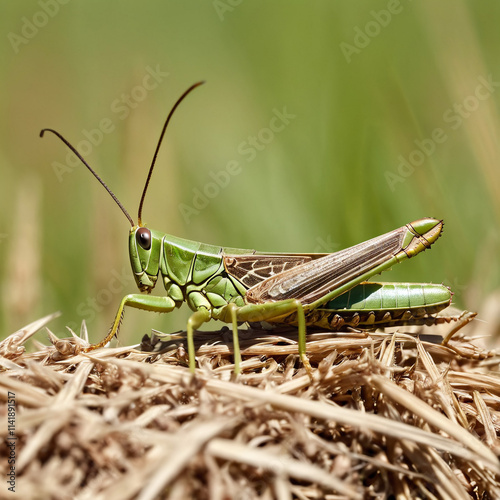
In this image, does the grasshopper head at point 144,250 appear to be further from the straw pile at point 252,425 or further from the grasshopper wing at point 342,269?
the straw pile at point 252,425

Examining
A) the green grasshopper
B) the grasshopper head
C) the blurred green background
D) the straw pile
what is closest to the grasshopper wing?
the green grasshopper

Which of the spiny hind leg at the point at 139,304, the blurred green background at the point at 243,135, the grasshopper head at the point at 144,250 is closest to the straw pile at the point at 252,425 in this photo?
the spiny hind leg at the point at 139,304

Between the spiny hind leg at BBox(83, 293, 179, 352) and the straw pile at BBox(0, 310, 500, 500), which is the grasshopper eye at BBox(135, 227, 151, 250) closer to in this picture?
the spiny hind leg at BBox(83, 293, 179, 352)

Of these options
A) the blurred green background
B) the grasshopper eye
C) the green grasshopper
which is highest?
the blurred green background

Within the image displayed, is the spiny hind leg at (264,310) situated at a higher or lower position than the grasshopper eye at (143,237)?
lower

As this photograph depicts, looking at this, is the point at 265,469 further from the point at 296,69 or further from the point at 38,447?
the point at 296,69

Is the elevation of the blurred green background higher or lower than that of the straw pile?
higher

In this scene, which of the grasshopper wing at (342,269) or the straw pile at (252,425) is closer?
the straw pile at (252,425)

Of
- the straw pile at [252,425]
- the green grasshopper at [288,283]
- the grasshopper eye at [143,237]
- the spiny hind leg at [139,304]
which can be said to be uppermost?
the grasshopper eye at [143,237]
